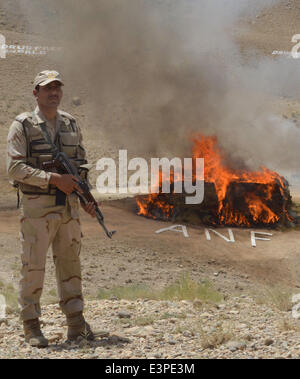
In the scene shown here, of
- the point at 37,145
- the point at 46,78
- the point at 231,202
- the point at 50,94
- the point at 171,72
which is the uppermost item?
the point at 171,72

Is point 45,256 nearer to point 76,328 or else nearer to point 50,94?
point 76,328

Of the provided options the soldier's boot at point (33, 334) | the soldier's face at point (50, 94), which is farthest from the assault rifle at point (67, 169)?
the soldier's boot at point (33, 334)

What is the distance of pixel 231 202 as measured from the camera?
12.6 meters

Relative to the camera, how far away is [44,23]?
1518 inches

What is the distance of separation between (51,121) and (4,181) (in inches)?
594

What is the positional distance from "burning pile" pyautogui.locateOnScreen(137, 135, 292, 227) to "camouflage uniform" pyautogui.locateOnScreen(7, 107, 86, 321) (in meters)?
7.68

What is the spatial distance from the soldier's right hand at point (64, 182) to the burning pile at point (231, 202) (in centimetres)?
787

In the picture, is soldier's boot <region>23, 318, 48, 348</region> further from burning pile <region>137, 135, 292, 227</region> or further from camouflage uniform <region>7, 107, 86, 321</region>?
burning pile <region>137, 135, 292, 227</region>

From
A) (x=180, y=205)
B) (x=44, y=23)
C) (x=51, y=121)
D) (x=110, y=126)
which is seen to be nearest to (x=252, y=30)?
(x=44, y=23)

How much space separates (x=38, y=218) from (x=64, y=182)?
33cm

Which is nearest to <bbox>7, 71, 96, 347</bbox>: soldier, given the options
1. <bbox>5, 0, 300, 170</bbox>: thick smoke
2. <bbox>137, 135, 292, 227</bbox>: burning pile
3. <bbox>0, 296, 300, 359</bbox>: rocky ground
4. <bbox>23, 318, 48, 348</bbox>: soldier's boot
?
<bbox>23, 318, 48, 348</bbox>: soldier's boot

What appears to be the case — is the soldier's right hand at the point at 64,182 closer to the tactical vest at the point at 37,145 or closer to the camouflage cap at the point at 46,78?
the tactical vest at the point at 37,145

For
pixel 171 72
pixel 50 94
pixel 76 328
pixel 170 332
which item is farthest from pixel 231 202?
pixel 50 94
